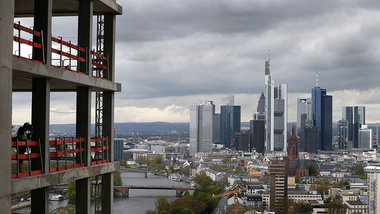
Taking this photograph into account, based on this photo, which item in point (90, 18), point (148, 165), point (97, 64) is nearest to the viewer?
point (90, 18)

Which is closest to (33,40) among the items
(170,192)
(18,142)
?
(18,142)

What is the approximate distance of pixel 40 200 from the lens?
6973mm

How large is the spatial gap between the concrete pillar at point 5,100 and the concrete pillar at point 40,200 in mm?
1197

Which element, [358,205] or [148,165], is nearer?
[358,205]

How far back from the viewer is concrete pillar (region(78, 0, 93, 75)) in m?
8.18

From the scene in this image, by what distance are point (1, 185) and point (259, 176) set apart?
4930 inches

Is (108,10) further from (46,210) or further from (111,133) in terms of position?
(46,210)

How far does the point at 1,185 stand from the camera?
560 centimetres

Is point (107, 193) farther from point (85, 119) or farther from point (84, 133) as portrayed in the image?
point (85, 119)

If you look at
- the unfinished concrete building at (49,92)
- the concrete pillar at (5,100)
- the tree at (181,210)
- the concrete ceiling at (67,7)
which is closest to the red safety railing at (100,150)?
the unfinished concrete building at (49,92)

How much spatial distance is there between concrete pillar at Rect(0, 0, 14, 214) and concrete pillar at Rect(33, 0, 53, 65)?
3.84 feet

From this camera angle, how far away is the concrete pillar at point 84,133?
8.16 m

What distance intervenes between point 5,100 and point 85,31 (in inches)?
112

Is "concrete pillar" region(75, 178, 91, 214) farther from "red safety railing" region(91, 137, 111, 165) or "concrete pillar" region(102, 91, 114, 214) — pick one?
"concrete pillar" region(102, 91, 114, 214)
